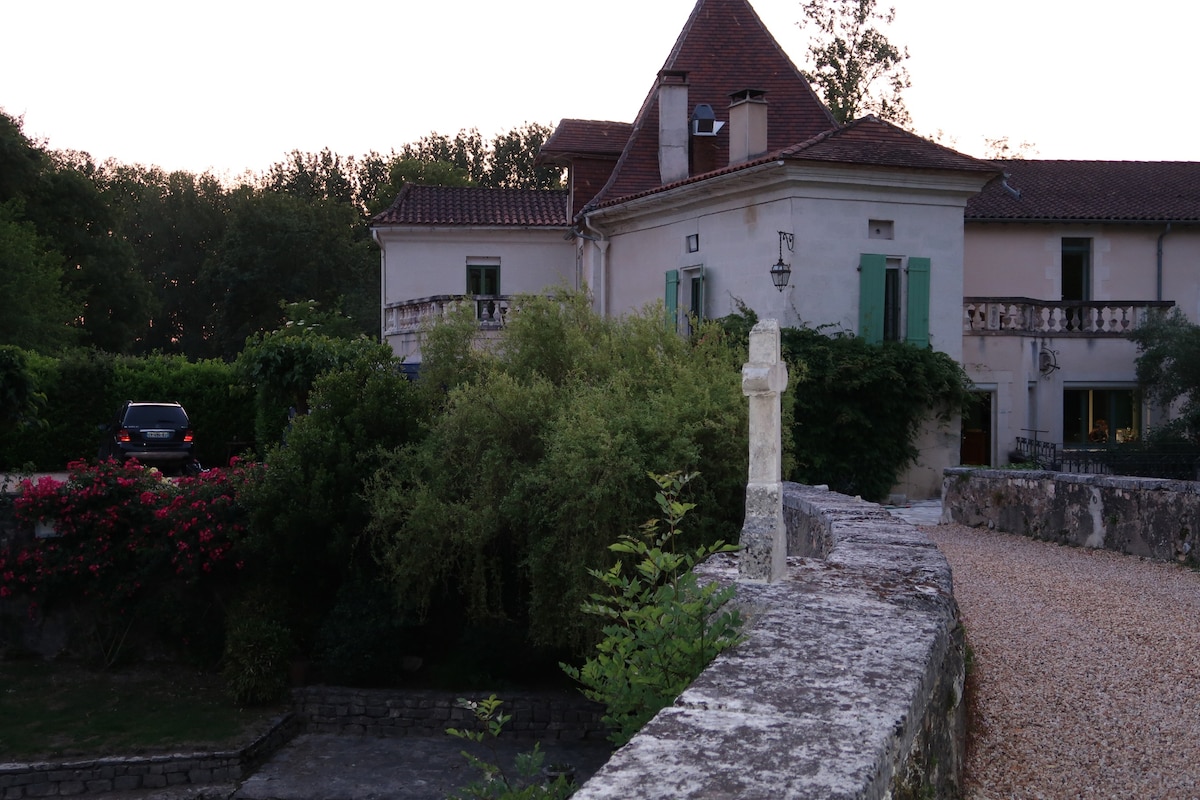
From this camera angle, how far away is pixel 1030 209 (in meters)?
25.7

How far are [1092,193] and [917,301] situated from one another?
8.54 metres

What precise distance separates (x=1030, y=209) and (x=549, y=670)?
52.0 feet

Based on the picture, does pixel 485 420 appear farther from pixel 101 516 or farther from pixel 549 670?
pixel 101 516

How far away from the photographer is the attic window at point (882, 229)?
20828 millimetres

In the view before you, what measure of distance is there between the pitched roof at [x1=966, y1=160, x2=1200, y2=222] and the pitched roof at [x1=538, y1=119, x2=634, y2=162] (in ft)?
27.0

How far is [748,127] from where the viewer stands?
22.7m

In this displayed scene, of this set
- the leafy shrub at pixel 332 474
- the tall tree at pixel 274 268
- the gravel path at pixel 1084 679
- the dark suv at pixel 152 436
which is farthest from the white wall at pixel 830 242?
the tall tree at pixel 274 268

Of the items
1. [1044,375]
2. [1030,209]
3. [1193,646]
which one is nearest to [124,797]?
[1193,646]

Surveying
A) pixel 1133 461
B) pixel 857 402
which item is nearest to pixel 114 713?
pixel 857 402

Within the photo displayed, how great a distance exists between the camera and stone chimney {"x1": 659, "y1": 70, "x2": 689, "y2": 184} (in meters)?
24.9

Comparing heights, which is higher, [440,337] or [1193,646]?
[440,337]

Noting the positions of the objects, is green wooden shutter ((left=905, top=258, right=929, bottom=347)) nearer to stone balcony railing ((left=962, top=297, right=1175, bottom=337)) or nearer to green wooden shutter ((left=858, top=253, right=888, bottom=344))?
green wooden shutter ((left=858, top=253, right=888, bottom=344))

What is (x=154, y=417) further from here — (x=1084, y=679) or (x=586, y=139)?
(x=1084, y=679)

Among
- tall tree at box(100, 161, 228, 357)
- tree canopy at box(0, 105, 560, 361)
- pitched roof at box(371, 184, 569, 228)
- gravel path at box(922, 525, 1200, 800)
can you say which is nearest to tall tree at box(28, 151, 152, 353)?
tree canopy at box(0, 105, 560, 361)
